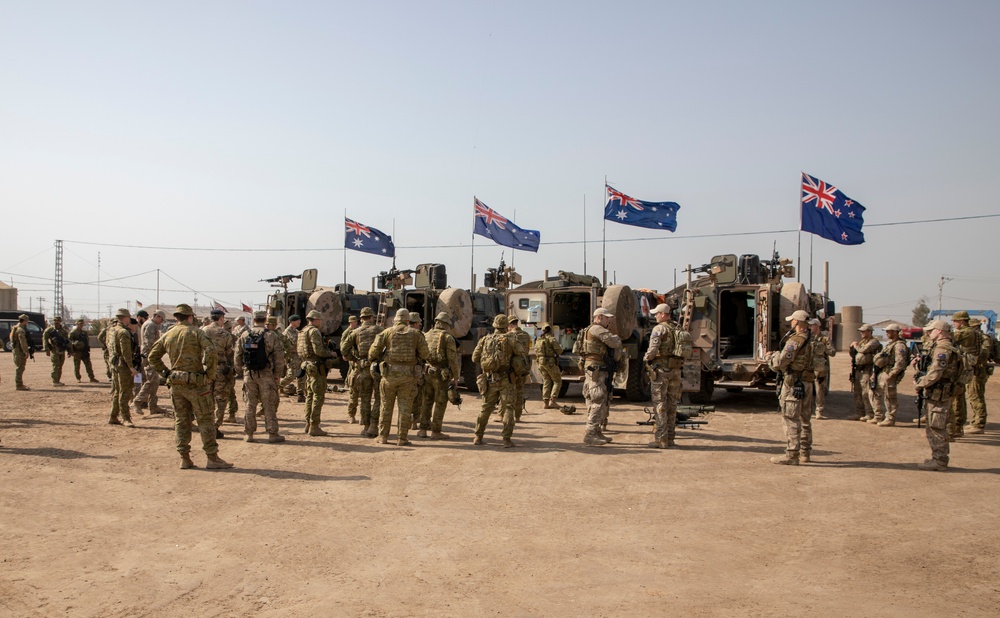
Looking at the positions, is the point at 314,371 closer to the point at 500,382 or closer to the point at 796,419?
the point at 500,382

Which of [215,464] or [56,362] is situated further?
[56,362]

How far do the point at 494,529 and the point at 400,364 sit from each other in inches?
150

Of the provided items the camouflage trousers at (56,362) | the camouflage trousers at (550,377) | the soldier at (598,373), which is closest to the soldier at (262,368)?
the soldier at (598,373)

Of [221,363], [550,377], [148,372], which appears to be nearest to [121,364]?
[148,372]

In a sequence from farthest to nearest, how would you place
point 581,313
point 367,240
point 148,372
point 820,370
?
point 367,240 < point 581,313 < point 148,372 < point 820,370

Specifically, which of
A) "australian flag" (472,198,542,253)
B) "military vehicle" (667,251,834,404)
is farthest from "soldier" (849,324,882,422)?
"australian flag" (472,198,542,253)

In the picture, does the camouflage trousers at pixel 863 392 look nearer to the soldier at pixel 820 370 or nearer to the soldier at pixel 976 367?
the soldier at pixel 820 370

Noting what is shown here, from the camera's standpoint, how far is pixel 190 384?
25.1 feet

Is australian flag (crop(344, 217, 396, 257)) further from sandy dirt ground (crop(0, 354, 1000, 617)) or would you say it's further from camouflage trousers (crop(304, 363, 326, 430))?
sandy dirt ground (crop(0, 354, 1000, 617))

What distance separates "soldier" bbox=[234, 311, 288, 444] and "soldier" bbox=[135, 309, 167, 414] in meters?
2.27

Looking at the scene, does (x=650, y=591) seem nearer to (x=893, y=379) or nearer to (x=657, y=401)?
(x=657, y=401)

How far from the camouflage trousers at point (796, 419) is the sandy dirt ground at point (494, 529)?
0.26 m

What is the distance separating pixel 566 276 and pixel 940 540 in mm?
10594

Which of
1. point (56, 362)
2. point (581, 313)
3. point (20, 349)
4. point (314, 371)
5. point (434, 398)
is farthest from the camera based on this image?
point (56, 362)
